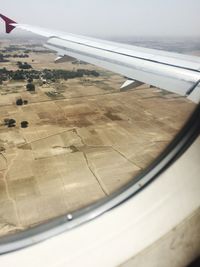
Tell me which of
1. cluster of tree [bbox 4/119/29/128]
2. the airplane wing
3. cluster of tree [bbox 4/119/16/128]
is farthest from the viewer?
cluster of tree [bbox 4/119/16/128]

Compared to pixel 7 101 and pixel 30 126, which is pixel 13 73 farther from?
pixel 30 126

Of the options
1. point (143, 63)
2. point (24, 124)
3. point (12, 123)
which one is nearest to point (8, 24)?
point (143, 63)

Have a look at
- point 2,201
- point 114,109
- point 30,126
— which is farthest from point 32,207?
point 114,109

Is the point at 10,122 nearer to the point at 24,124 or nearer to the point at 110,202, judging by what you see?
the point at 24,124

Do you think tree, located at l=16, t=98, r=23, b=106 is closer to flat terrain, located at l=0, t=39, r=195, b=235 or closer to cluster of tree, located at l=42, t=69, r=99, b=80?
flat terrain, located at l=0, t=39, r=195, b=235

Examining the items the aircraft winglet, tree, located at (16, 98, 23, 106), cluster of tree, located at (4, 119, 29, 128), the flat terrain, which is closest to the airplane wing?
the flat terrain
